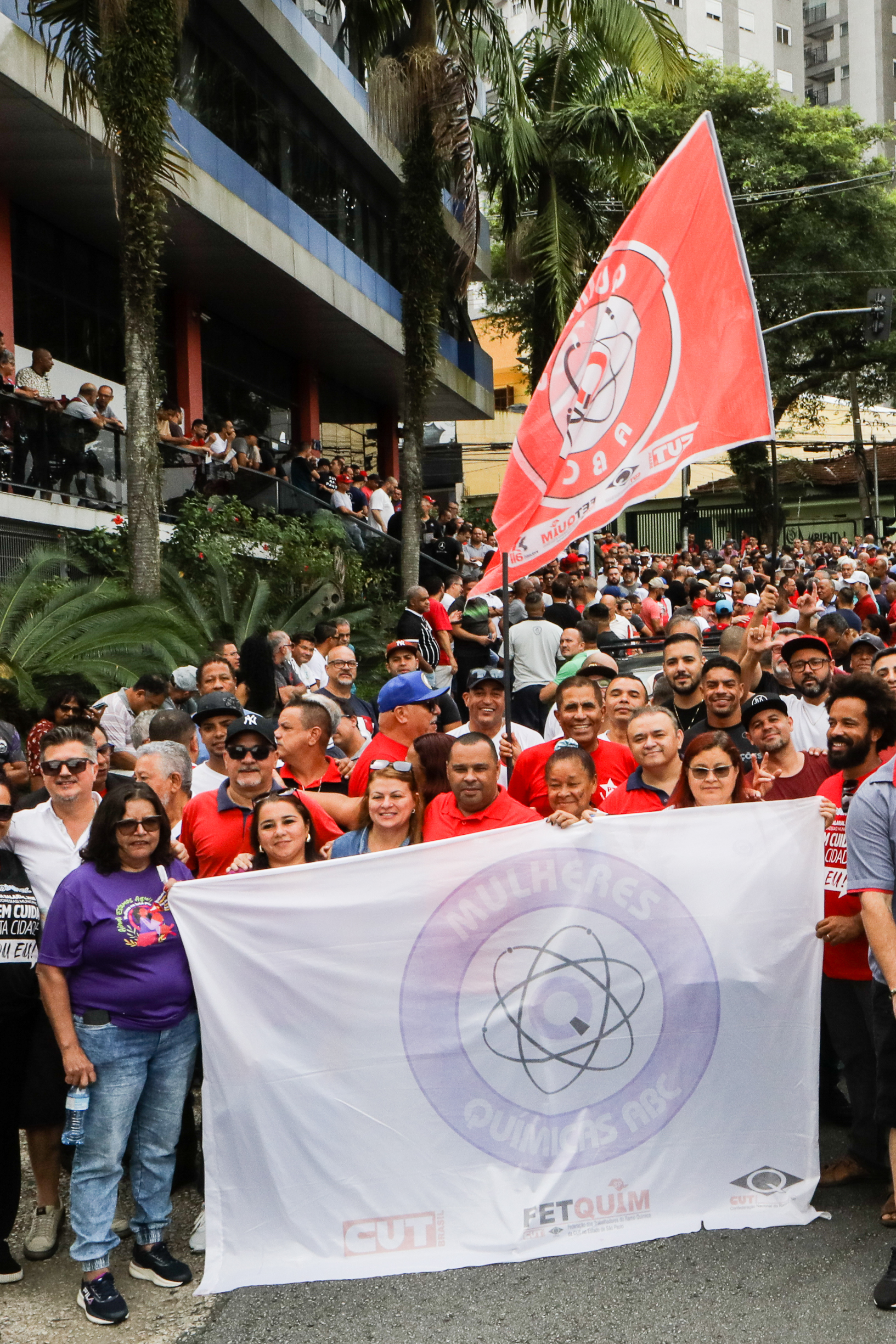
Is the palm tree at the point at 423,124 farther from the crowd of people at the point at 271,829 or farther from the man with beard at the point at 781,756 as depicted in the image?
the man with beard at the point at 781,756

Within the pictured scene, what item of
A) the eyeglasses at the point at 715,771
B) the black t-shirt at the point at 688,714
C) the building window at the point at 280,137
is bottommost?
the eyeglasses at the point at 715,771

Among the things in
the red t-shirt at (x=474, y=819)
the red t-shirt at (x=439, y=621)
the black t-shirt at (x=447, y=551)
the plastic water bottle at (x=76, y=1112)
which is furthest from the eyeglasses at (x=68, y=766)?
the black t-shirt at (x=447, y=551)

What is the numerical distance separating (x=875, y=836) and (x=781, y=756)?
4.93 ft

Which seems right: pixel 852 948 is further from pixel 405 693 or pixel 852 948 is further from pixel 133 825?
pixel 133 825

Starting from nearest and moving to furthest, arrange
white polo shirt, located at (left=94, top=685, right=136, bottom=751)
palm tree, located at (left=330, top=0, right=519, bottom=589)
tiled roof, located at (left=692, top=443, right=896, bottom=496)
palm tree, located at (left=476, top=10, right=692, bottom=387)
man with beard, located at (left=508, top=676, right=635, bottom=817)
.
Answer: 1. man with beard, located at (left=508, top=676, right=635, bottom=817)
2. white polo shirt, located at (left=94, top=685, right=136, bottom=751)
3. palm tree, located at (left=330, top=0, right=519, bottom=589)
4. palm tree, located at (left=476, top=10, right=692, bottom=387)
5. tiled roof, located at (left=692, top=443, right=896, bottom=496)

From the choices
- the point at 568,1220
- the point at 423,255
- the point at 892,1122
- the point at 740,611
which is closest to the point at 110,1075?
the point at 568,1220

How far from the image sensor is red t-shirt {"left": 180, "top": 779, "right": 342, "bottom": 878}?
5328 millimetres

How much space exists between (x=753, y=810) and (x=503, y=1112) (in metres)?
1.38

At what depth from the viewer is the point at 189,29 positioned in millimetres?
18969

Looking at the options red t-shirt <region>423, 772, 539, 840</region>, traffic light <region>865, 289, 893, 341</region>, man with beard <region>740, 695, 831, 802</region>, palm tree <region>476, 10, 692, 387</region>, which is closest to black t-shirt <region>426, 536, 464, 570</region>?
palm tree <region>476, 10, 692, 387</region>

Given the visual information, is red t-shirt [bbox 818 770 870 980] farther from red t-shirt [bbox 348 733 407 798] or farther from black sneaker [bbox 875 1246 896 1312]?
red t-shirt [bbox 348 733 407 798]

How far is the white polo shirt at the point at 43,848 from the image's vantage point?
4.95 metres

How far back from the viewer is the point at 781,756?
19.5 feet

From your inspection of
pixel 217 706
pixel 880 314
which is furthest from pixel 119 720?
pixel 880 314
